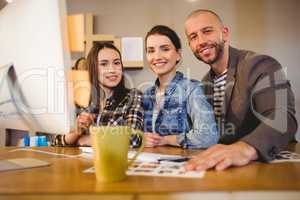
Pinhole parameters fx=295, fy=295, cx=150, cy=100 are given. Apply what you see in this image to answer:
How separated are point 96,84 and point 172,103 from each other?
0.41 metres

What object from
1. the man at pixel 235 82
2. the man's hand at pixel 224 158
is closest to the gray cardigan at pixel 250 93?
the man at pixel 235 82

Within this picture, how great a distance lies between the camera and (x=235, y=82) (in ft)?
4.44

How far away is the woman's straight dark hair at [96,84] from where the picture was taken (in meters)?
1.51

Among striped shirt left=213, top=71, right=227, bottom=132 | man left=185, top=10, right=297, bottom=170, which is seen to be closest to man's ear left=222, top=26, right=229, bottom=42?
man left=185, top=10, right=297, bottom=170

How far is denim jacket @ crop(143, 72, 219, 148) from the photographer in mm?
1374

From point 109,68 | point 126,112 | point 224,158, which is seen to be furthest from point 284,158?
point 109,68

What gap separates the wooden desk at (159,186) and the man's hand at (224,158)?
3cm

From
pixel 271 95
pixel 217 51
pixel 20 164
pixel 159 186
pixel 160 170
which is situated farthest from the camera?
pixel 217 51

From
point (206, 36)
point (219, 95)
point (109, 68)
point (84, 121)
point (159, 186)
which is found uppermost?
point (206, 36)

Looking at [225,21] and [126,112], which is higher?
[225,21]

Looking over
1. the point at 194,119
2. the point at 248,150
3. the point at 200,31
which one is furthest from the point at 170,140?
the point at 248,150

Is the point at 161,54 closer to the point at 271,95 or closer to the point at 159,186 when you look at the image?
the point at 271,95

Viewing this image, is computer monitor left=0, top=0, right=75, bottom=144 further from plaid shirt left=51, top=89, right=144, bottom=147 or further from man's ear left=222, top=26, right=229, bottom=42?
man's ear left=222, top=26, right=229, bottom=42

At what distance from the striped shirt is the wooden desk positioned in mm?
679
